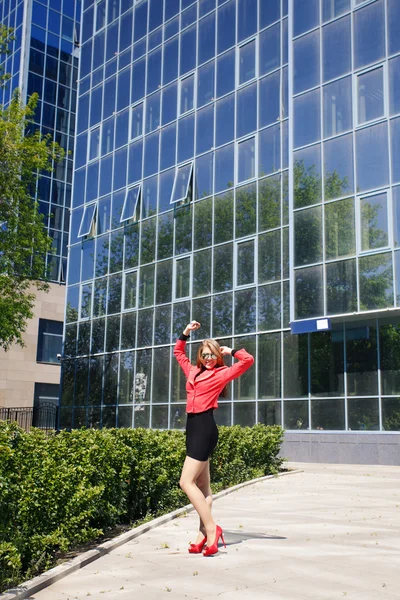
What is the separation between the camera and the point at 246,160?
24953 millimetres

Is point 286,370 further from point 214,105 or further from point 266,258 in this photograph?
point 214,105

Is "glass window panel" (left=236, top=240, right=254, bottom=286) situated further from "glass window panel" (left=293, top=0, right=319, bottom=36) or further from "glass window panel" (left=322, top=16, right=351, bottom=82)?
"glass window panel" (left=293, top=0, right=319, bottom=36)

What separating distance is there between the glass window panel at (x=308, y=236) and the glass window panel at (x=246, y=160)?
4.00m

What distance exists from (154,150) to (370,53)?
11.4 metres

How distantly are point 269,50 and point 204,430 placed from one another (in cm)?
2110

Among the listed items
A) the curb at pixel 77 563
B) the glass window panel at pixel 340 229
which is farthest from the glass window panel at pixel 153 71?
the curb at pixel 77 563

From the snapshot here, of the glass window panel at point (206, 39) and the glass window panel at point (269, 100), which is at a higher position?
the glass window panel at point (206, 39)

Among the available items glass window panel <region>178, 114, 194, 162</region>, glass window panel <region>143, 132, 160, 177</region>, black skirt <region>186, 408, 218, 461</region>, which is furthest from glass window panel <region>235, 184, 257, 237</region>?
black skirt <region>186, 408, 218, 461</region>

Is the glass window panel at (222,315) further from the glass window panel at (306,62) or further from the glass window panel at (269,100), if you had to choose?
the glass window panel at (306,62)

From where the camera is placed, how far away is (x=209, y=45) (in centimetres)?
2756

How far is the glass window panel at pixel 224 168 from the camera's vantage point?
25.5m

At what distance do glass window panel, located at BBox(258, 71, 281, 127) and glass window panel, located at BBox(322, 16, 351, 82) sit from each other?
2.67 meters

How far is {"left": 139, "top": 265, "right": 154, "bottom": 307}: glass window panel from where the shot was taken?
92.0 ft

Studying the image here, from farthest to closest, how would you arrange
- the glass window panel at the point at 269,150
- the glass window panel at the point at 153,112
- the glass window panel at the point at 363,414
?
the glass window panel at the point at 153,112 < the glass window panel at the point at 269,150 < the glass window panel at the point at 363,414
